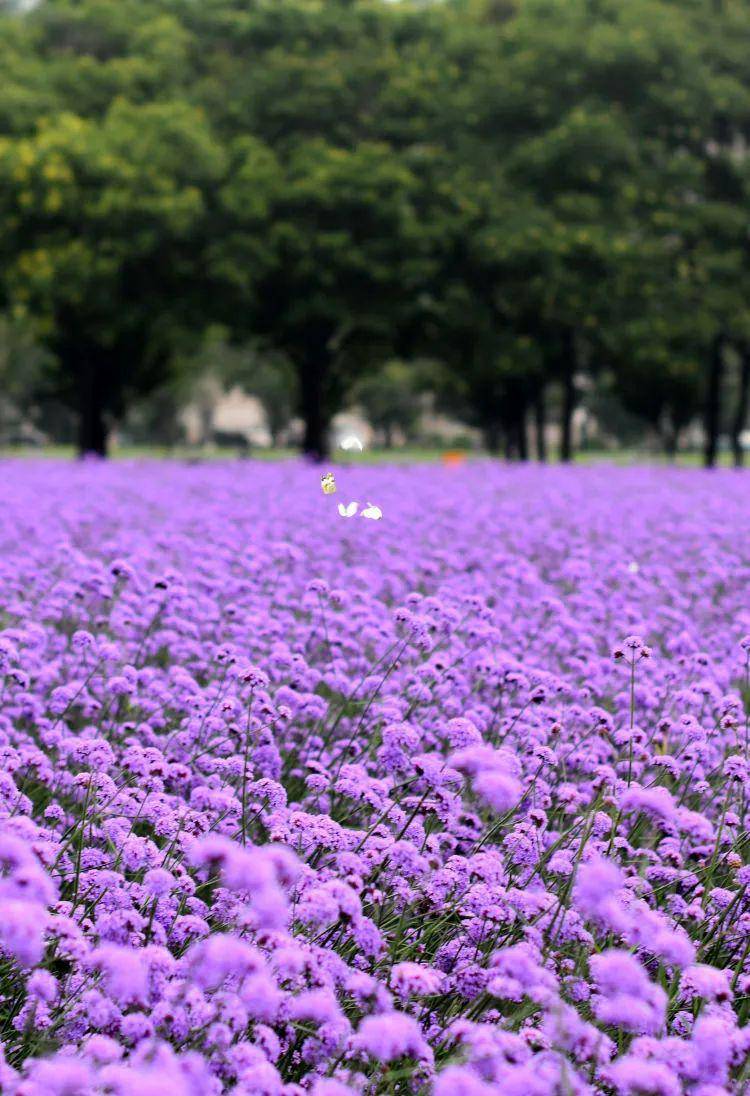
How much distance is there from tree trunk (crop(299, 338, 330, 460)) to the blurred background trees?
0.25 ft

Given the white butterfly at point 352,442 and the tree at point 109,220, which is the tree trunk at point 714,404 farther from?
the white butterfly at point 352,442

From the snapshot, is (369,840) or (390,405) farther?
(390,405)

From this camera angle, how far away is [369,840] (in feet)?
10.1

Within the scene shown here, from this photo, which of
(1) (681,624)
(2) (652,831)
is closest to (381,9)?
(1) (681,624)

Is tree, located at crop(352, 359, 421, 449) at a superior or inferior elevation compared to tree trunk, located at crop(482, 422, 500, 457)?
superior

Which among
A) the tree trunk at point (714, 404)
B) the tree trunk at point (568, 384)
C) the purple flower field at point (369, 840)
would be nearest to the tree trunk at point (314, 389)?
the tree trunk at point (568, 384)

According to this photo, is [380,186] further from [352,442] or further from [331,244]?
[352,442]

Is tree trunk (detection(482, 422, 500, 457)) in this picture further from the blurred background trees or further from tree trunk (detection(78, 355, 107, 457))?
tree trunk (detection(78, 355, 107, 457))

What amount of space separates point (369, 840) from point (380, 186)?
26.5 m

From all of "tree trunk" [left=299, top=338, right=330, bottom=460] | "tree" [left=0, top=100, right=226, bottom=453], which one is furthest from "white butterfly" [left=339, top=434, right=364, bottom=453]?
"tree trunk" [left=299, top=338, right=330, bottom=460]

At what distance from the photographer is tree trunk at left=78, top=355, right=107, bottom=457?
2897 cm

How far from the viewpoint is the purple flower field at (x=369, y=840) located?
200 cm

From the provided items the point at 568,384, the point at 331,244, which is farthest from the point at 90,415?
the point at 568,384

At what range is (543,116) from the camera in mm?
30594
